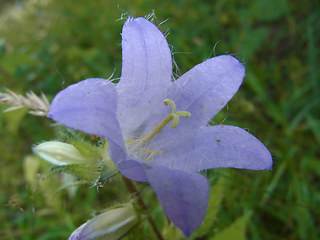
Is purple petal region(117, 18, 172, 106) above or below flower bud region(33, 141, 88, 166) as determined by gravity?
above

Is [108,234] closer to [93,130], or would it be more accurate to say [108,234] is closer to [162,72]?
[93,130]

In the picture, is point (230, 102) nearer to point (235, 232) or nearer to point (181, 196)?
point (235, 232)

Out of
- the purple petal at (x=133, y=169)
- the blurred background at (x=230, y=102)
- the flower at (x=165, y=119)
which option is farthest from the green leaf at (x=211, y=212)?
the purple petal at (x=133, y=169)

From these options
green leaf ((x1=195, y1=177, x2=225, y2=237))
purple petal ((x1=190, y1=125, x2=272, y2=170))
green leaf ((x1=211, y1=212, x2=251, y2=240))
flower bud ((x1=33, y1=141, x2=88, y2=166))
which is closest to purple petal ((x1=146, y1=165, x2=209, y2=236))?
purple petal ((x1=190, y1=125, x2=272, y2=170))

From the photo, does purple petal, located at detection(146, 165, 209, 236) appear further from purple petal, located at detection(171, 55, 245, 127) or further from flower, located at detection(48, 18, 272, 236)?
purple petal, located at detection(171, 55, 245, 127)

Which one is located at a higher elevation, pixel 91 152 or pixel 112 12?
pixel 91 152

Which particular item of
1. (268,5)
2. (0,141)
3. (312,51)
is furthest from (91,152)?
(268,5)

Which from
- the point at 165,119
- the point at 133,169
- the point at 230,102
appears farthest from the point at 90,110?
the point at 230,102
